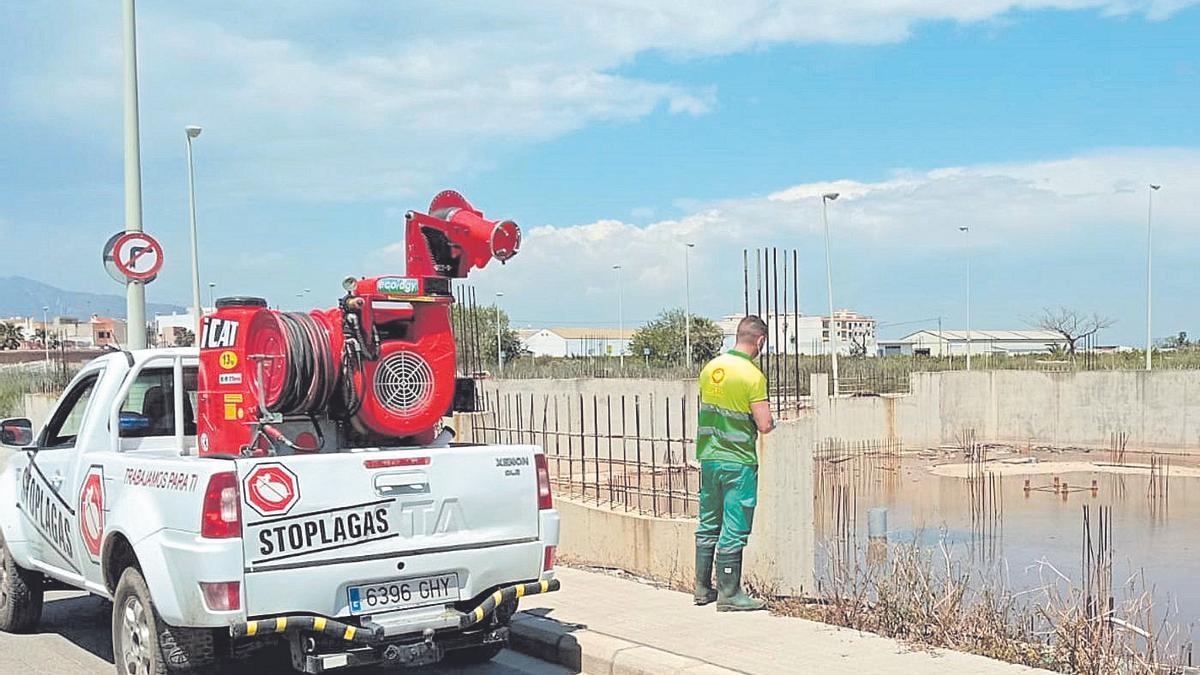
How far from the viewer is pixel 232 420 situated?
7.14 metres

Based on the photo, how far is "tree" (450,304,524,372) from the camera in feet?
53.0

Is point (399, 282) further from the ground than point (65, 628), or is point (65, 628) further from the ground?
point (399, 282)

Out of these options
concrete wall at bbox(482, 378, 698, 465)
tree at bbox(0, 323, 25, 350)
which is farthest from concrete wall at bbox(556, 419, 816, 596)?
tree at bbox(0, 323, 25, 350)

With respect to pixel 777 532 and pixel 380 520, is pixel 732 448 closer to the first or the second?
pixel 777 532

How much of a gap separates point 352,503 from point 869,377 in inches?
1432

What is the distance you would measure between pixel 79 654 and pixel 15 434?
1.58 metres

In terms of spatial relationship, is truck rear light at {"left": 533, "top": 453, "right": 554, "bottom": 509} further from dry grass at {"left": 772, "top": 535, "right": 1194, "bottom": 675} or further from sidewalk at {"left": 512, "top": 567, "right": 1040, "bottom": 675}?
dry grass at {"left": 772, "top": 535, "right": 1194, "bottom": 675}

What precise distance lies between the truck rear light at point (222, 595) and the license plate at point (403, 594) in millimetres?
594

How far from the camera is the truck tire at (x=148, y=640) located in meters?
6.30

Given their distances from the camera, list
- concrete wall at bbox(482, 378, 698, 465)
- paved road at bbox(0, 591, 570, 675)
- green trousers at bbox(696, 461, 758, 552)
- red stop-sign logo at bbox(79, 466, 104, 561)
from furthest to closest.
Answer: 1. concrete wall at bbox(482, 378, 698, 465)
2. green trousers at bbox(696, 461, 758, 552)
3. paved road at bbox(0, 591, 570, 675)
4. red stop-sign logo at bbox(79, 466, 104, 561)

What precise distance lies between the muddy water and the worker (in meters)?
2.01

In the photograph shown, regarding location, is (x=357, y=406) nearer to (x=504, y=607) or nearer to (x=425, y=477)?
(x=425, y=477)

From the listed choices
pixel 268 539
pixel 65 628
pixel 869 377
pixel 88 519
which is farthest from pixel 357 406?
pixel 869 377

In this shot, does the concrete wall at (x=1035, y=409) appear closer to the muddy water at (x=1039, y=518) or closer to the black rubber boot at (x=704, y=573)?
the muddy water at (x=1039, y=518)
